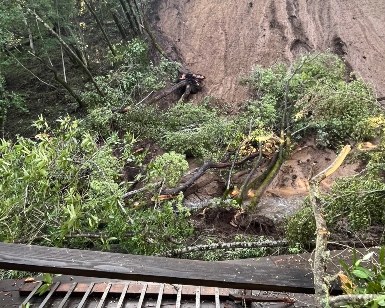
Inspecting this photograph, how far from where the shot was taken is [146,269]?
2.21 metres

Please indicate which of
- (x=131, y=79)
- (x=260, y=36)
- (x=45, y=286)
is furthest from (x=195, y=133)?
(x=260, y=36)

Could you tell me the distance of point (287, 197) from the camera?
24.8 feet

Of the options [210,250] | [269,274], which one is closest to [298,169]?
[210,250]

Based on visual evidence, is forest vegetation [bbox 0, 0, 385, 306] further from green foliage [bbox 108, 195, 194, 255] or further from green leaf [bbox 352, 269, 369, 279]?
green leaf [bbox 352, 269, 369, 279]

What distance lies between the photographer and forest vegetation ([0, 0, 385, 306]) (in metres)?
3.91

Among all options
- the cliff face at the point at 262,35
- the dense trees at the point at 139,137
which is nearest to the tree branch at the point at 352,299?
the dense trees at the point at 139,137

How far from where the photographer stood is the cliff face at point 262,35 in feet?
34.8

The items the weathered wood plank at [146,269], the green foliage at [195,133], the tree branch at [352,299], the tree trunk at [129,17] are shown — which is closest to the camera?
the tree branch at [352,299]

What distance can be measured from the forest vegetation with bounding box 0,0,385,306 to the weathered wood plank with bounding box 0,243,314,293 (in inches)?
27.2

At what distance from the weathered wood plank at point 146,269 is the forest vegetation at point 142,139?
2.27 ft

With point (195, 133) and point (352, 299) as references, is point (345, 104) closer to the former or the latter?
point (352, 299)

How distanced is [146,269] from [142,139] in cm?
665

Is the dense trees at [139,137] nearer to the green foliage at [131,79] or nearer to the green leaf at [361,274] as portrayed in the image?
the green foliage at [131,79]

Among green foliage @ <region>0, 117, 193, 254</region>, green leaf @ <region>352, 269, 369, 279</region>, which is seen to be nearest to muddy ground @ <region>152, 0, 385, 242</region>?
green foliage @ <region>0, 117, 193, 254</region>
